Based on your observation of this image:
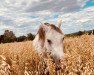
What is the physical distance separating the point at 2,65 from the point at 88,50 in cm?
230

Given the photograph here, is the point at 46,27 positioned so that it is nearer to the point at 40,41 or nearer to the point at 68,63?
the point at 40,41

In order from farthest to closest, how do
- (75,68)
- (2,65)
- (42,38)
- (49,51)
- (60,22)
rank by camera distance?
(60,22) < (42,38) < (49,51) < (2,65) < (75,68)

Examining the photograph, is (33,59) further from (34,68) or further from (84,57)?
(84,57)

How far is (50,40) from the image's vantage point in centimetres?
626

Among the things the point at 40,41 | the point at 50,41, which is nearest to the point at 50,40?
the point at 50,41

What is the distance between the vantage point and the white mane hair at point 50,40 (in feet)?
19.4

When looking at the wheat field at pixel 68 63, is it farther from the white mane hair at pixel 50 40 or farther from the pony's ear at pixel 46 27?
the pony's ear at pixel 46 27

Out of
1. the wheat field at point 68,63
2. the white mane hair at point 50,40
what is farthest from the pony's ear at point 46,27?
the wheat field at point 68,63

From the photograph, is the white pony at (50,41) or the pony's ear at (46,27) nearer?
the white pony at (50,41)

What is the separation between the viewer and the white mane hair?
590cm

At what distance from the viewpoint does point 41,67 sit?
5793 mm

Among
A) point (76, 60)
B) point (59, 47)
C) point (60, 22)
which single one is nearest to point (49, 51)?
point (59, 47)

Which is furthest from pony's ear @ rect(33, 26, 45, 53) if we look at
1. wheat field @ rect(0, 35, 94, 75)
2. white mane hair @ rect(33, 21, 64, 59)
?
wheat field @ rect(0, 35, 94, 75)

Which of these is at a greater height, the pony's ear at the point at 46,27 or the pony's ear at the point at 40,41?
the pony's ear at the point at 46,27
